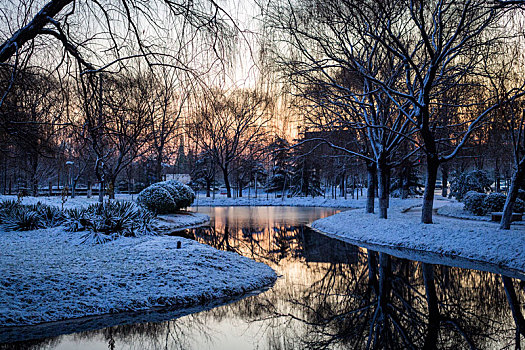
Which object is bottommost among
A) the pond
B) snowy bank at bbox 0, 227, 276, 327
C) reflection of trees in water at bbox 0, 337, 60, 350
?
the pond

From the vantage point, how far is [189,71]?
15.0 ft

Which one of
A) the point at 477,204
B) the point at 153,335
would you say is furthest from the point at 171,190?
the point at 477,204

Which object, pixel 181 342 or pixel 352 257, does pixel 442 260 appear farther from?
pixel 181 342

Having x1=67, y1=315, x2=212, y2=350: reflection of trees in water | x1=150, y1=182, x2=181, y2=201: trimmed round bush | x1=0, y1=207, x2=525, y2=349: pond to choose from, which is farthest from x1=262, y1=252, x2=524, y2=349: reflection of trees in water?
x1=150, y1=182, x2=181, y2=201: trimmed round bush

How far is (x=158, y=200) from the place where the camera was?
66.7ft

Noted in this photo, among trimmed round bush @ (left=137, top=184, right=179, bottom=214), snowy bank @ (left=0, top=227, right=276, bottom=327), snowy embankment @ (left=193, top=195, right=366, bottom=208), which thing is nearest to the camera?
snowy bank @ (left=0, top=227, right=276, bottom=327)

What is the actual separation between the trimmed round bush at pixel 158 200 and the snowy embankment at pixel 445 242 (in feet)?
30.0

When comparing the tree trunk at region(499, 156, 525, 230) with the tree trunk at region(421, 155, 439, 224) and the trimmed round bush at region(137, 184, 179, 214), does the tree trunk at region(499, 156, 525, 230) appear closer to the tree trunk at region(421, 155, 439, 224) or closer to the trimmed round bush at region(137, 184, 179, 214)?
the tree trunk at region(421, 155, 439, 224)

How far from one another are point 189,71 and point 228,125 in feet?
118

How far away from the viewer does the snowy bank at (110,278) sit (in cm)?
568

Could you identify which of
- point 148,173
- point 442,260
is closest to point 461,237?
point 442,260

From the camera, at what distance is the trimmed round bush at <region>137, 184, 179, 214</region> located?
2036 cm

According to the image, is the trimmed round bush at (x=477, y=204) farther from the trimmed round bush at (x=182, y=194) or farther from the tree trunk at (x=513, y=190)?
the trimmed round bush at (x=182, y=194)

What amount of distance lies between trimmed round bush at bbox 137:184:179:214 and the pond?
493 inches
